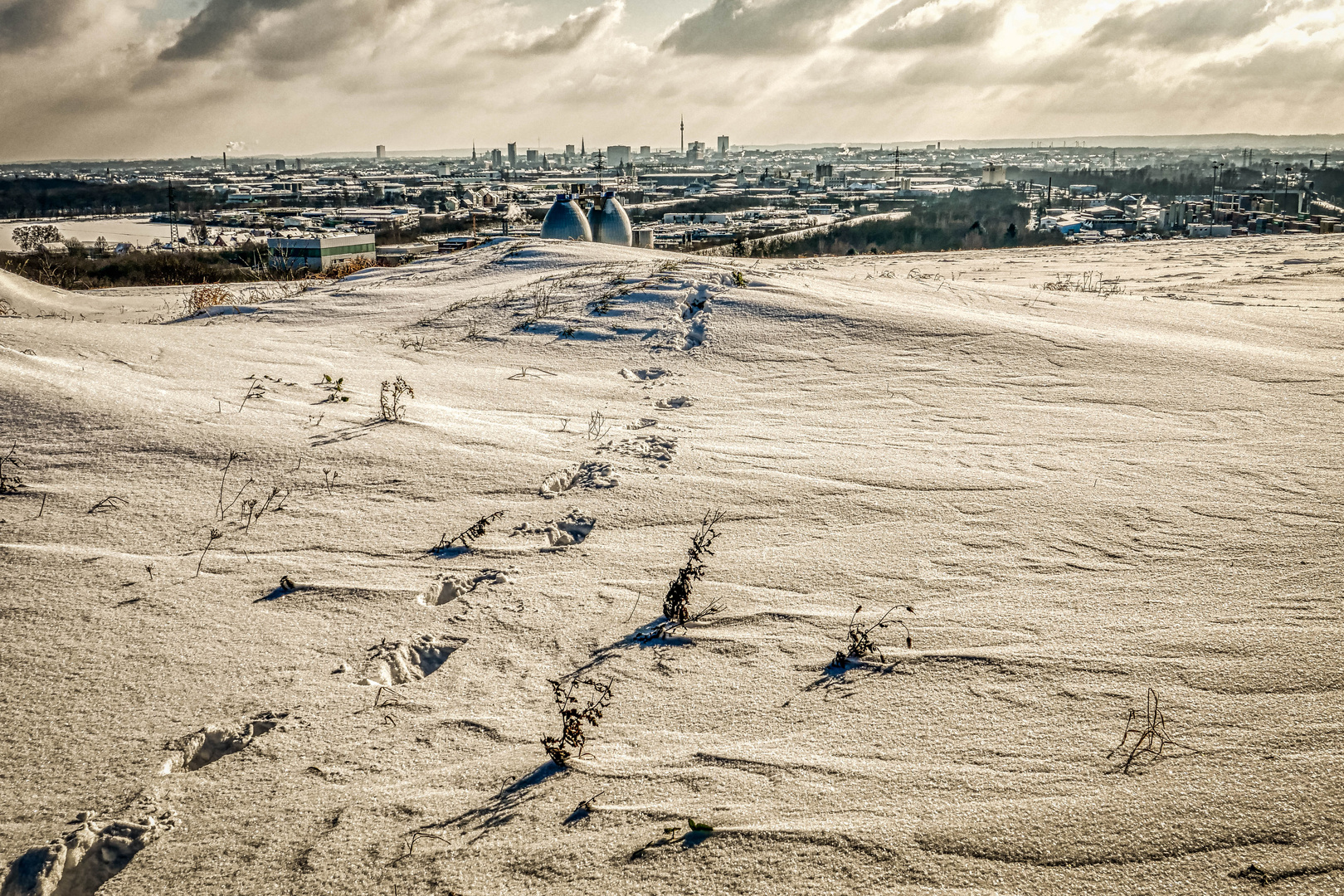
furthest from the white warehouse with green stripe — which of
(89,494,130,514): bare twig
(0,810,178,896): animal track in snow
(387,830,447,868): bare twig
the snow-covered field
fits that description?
(387,830,447,868): bare twig

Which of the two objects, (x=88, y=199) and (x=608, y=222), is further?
(x=88, y=199)

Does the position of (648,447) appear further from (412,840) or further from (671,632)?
(412,840)

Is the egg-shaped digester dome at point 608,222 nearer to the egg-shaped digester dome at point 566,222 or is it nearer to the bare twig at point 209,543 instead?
the egg-shaped digester dome at point 566,222

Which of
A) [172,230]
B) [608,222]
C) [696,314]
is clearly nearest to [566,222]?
[608,222]

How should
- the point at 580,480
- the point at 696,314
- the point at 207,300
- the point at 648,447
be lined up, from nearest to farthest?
1. the point at 580,480
2. the point at 648,447
3. the point at 696,314
4. the point at 207,300

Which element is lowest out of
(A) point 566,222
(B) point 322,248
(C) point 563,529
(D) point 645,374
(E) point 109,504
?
(C) point 563,529

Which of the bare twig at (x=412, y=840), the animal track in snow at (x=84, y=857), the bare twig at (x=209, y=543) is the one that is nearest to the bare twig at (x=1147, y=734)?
the bare twig at (x=412, y=840)

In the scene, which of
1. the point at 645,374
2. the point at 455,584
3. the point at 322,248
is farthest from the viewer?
the point at 322,248

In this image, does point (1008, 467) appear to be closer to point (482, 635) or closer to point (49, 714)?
point (482, 635)
